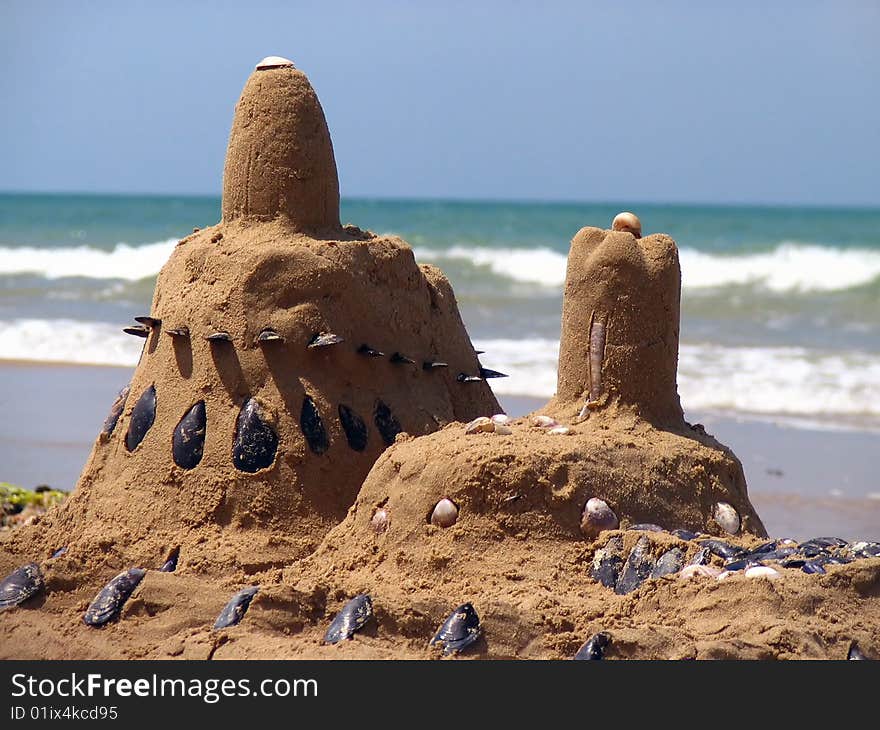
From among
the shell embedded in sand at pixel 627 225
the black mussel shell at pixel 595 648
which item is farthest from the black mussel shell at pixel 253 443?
the black mussel shell at pixel 595 648

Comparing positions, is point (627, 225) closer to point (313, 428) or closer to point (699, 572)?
point (313, 428)

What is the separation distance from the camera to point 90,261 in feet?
103

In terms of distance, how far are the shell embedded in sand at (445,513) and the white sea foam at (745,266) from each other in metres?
21.6

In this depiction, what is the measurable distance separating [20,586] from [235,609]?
1.16 m

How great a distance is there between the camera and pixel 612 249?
268 inches

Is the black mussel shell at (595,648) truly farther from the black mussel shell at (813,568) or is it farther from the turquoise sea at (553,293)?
the turquoise sea at (553,293)

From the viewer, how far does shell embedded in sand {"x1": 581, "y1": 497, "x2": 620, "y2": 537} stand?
6203 millimetres

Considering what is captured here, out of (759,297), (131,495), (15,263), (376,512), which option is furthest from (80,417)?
(15,263)

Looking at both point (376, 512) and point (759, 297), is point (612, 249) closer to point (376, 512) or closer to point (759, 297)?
point (376, 512)

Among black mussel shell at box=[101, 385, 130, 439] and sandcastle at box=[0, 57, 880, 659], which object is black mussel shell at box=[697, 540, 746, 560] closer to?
sandcastle at box=[0, 57, 880, 659]

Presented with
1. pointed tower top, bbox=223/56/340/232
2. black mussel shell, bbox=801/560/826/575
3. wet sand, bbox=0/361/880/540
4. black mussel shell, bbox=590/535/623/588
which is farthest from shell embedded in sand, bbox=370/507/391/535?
wet sand, bbox=0/361/880/540

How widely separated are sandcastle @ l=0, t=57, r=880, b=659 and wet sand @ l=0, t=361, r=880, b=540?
3.60 metres

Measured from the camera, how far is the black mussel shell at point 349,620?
568 cm

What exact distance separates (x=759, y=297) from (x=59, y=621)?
70.5 ft
